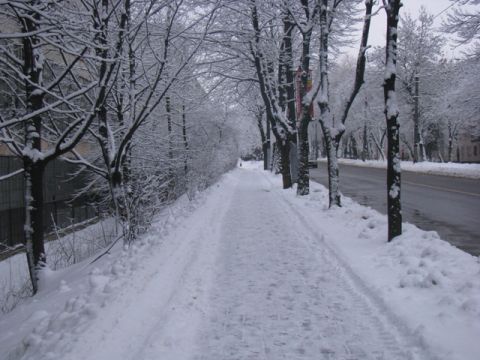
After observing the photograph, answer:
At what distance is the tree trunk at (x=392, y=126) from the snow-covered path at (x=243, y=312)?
142 centimetres

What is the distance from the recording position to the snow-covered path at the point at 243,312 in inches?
153

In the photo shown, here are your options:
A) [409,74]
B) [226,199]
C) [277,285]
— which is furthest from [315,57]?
[409,74]

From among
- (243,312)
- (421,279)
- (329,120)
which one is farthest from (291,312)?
(329,120)

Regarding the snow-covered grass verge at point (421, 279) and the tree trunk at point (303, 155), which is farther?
the tree trunk at point (303, 155)

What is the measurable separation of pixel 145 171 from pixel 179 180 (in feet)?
18.6

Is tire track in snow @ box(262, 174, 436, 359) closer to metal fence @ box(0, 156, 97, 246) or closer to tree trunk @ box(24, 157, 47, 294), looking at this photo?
tree trunk @ box(24, 157, 47, 294)

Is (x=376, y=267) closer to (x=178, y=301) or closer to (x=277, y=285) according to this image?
(x=277, y=285)

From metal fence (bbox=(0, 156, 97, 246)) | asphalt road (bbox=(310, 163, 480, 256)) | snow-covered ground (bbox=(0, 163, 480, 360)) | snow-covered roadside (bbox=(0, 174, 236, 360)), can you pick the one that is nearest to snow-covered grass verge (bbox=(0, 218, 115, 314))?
metal fence (bbox=(0, 156, 97, 246))

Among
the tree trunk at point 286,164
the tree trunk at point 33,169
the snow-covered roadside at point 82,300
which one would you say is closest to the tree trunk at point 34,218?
the tree trunk at point 33,169

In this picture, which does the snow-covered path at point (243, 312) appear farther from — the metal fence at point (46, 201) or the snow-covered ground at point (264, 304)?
the metal fence at point (46, 201)

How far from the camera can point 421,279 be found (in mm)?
5207

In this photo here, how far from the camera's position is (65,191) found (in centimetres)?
2064

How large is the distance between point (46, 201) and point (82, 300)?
15.3 m

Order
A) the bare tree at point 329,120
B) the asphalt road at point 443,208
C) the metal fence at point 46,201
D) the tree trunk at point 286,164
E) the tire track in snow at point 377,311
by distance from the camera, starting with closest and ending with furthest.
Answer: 1. the tire track in snow at point 377,311
2. the asphalt road at point 443,208
3. the bare tree at point 329,120
4. the metal fence at point 46,201
5. the tree trunk at point 286,164
